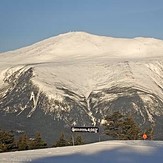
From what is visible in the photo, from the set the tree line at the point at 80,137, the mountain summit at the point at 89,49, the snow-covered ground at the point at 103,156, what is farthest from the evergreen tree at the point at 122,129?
the mountain summit at the point at 89,49

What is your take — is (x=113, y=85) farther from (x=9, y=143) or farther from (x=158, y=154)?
(x=158, y=154)

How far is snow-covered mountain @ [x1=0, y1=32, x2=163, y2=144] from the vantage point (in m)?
108

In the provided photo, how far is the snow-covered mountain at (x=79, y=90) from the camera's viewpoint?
108062 mm

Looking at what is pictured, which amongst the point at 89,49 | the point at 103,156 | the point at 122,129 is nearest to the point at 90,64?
the point at 89,49

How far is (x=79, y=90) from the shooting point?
126188 mm

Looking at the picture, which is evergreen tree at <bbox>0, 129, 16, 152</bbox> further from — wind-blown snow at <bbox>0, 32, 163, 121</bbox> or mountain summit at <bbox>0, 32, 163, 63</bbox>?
mountain summit at <bbox>0, 32, 163, 63</bbox>

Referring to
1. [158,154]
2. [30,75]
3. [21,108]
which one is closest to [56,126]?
[21,108]

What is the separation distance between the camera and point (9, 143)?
42531 millimetres

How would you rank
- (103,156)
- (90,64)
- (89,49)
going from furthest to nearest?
(89,49) → (90,64) → (103,156)

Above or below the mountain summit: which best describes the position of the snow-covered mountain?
below

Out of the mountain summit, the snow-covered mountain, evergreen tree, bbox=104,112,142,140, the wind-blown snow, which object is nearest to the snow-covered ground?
evergreen tree, bbox=104,112,142,140

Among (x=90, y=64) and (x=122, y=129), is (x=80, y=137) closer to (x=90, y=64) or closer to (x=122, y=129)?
(x=122, y=129)

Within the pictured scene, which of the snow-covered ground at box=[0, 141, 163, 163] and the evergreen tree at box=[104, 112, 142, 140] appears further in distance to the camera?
the evergreen tree at box=[104, 112, 142, 140]

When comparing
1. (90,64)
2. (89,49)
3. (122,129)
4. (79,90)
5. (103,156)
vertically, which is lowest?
(103,156)
